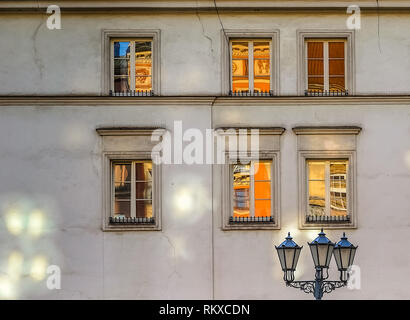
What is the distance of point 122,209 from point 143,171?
878 mm

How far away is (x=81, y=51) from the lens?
464 inches

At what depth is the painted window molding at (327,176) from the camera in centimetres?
1165

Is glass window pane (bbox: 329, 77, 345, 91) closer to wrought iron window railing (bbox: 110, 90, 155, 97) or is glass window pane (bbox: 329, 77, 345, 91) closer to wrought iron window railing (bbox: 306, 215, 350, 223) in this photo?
wrought iron window railing (bbox: 306, 215, 350, 223)

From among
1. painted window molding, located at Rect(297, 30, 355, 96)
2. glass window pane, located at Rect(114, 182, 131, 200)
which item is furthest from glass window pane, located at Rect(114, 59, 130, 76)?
painted window molding, located at Rect(297, 30, 355, 96)

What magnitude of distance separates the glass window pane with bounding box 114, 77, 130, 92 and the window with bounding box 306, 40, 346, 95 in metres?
3.69

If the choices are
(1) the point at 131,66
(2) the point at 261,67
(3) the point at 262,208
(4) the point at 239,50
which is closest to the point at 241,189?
(3) the point at 262,208

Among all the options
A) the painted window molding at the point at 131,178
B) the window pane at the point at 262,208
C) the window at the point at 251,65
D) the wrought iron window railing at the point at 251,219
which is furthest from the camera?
the window at the point at 251,65

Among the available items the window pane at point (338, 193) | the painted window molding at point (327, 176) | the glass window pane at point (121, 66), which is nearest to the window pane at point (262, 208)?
the painted window molding at point (327, 176)

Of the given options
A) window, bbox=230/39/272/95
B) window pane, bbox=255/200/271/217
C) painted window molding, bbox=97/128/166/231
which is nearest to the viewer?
painted window molding, bbox=97/128/166/231

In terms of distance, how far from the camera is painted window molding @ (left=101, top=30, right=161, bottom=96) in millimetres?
11789

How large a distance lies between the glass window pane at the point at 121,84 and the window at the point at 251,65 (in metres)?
2.15

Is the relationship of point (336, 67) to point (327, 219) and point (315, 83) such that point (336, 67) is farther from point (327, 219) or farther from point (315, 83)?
point (327, 219)

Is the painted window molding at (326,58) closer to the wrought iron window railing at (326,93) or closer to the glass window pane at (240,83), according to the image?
the wrought iron window railing at (326,93)

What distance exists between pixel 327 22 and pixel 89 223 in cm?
632
